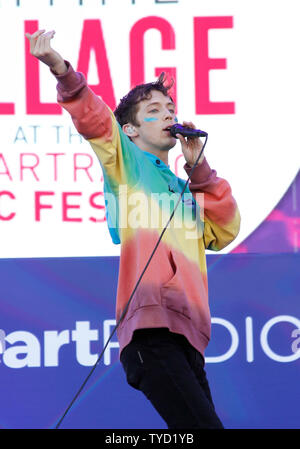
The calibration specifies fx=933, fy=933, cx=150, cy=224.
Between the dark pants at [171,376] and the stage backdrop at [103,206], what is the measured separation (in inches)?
41.8

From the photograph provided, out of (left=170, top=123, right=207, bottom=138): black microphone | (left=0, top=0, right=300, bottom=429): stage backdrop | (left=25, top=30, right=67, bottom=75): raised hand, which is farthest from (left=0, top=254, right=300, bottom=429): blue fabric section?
(left=25, top=30, right=67, bottom=75): raised hand

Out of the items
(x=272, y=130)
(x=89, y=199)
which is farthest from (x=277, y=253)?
(x=89, y=199)

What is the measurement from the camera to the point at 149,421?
3363mm

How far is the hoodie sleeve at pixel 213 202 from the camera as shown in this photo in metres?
2.60

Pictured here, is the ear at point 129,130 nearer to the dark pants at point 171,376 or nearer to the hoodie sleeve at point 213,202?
the hoodie sleeve at point 213,202

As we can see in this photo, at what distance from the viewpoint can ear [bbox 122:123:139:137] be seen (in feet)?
8.73

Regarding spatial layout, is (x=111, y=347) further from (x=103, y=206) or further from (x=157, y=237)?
(x=157, y=237)

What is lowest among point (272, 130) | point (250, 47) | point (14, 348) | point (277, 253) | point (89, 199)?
point (14, 348)

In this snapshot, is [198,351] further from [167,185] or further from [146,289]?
[167,185]

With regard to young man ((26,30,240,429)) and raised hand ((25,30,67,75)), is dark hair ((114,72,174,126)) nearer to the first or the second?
young man ((26,30,240,429))
